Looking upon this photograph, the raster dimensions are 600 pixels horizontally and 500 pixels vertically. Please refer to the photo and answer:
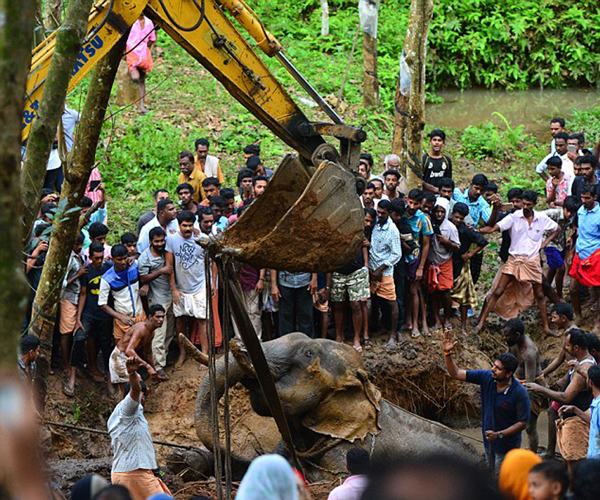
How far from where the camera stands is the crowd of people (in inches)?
336

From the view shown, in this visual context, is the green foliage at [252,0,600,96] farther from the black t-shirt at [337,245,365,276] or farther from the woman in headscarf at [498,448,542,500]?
the woman in headscarf at [498,448,542,500]

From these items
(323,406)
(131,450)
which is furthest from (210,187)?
(131,450)

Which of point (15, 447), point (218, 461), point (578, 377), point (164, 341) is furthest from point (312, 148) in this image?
point (15, 447)

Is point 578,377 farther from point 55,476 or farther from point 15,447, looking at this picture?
point 15,447

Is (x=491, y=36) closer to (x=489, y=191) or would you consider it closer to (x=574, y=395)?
(x=489, y=191)

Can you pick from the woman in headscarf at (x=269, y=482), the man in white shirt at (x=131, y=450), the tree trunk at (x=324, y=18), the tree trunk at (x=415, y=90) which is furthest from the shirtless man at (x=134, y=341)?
the tree trunk at (x=324, y=18)

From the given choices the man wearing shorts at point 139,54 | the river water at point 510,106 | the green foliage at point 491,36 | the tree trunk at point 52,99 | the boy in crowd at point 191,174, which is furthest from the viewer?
the green foliage at point 491,36

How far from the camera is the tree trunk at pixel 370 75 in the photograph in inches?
652

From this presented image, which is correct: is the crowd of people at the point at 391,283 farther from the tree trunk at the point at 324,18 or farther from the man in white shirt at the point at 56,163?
the tree trunk at the point at 324,18

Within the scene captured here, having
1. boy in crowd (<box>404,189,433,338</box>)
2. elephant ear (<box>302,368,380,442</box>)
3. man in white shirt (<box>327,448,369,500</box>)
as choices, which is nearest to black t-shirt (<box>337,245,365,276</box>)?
boy in crowd (<box>404,189,433,338</box>)

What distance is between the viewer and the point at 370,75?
17.1 meters

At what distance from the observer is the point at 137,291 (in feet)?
32.3

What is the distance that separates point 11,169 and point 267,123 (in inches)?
157

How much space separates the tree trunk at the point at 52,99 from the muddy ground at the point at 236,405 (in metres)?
3.53
